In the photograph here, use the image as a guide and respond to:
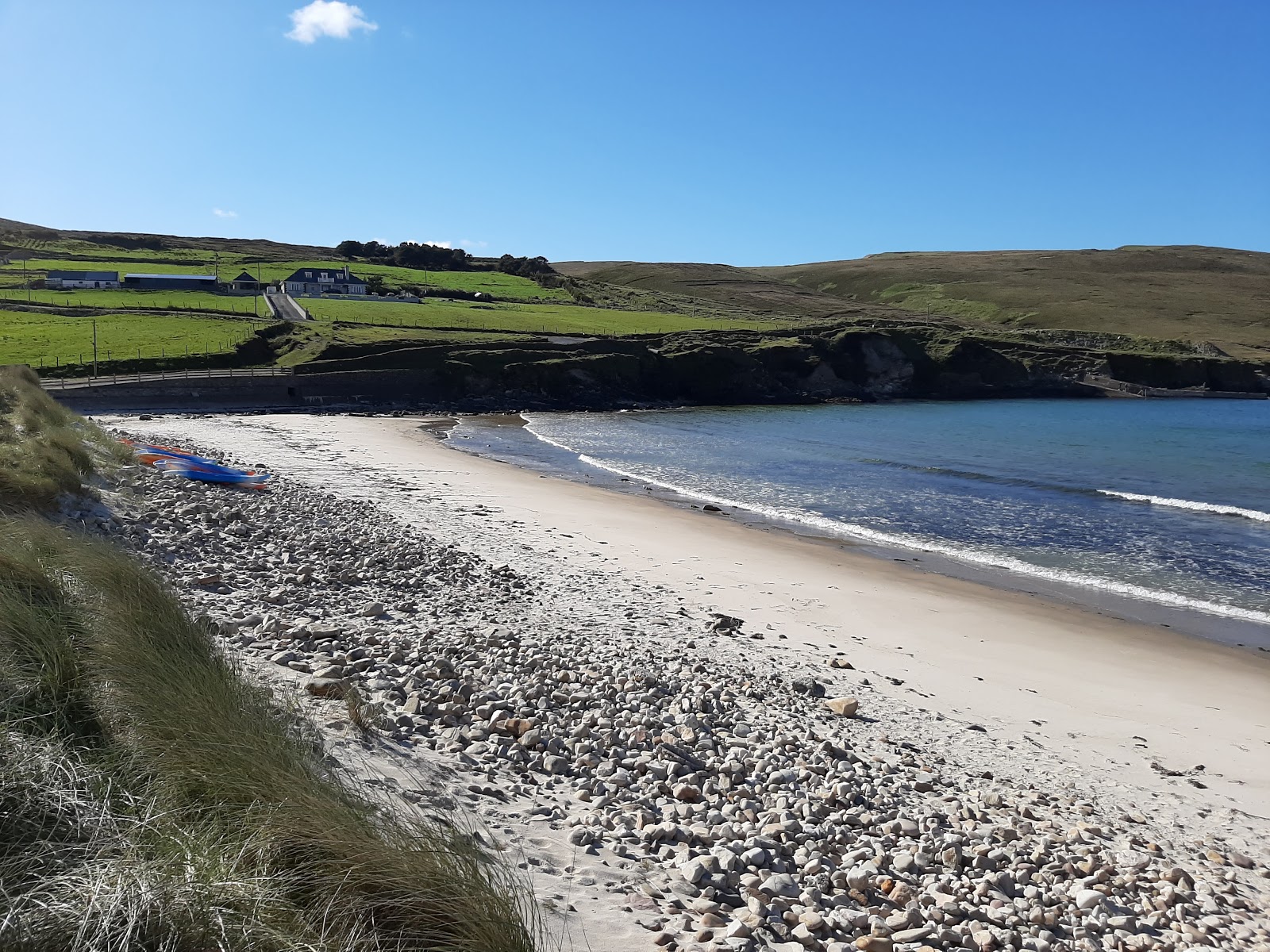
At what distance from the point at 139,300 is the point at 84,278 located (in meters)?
23.6

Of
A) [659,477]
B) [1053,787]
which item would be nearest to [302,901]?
→ [1053,787]

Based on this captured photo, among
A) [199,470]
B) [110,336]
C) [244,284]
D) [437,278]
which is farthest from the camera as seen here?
[437,278]

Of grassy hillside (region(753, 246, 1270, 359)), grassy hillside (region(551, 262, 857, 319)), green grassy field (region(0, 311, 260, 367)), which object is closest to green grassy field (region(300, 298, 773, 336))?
green grassy field (region(0, 311, 260, 367))

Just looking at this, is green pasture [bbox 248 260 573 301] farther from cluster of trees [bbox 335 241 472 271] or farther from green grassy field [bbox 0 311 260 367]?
green grassy field [bbox 0 311 260 367]

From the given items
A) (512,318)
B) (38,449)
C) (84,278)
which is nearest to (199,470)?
(38,449)

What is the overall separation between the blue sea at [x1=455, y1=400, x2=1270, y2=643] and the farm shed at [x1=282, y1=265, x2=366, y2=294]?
178 feet

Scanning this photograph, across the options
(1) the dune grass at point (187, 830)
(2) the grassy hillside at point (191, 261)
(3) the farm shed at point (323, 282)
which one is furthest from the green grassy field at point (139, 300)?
(1) the dune grass at point (187, 830)

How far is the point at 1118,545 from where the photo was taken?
21.0 meters

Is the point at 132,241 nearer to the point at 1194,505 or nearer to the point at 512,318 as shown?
the point at 512,318

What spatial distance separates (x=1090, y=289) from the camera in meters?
144

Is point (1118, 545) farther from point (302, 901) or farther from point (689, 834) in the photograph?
point (302, 901)

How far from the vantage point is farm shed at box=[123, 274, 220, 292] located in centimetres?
9812

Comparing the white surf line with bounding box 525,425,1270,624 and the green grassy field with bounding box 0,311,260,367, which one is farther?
the green grassy field with bounding box 0,311,260,367

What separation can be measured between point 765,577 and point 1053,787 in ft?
28.1
